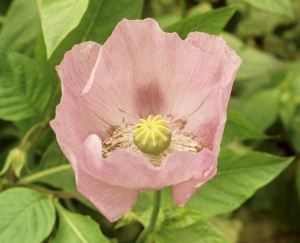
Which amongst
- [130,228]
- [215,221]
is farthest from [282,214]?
[130,228]

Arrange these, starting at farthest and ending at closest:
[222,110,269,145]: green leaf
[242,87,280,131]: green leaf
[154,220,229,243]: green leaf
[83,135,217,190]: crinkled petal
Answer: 1. [242,87,280,131]: green leaf
2. [222,110,269,145]: green leaf
3. [154,220,229,243]: green leaf
4. [83,135,217,190]: crinkled petal

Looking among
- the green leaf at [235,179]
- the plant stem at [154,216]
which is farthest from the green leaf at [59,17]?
the green leaf at [235,179]

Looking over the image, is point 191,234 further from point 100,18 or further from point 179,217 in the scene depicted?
point 100,18

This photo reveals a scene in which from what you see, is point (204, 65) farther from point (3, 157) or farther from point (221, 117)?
point (3, 157)

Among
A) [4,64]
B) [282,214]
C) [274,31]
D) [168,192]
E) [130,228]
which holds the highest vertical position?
[4,64]

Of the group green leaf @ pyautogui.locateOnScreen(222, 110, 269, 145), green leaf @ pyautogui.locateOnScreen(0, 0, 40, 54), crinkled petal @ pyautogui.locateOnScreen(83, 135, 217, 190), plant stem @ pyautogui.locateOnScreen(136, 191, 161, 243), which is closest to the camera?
crinkled petal @ pyautogui.locateOnScreen(83, 135, 217, 190)

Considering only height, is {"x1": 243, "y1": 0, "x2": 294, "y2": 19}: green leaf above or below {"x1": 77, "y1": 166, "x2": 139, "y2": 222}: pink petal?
above

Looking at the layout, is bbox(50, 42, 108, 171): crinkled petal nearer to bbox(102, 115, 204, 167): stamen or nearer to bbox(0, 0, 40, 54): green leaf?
bbox(102, 115, 204, 167): stamen

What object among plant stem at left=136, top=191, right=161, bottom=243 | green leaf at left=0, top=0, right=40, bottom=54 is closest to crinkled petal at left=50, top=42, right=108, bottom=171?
plant stem at left=136, top=191, right=161, bottom=243

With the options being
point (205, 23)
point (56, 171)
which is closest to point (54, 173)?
point (56, 171)
